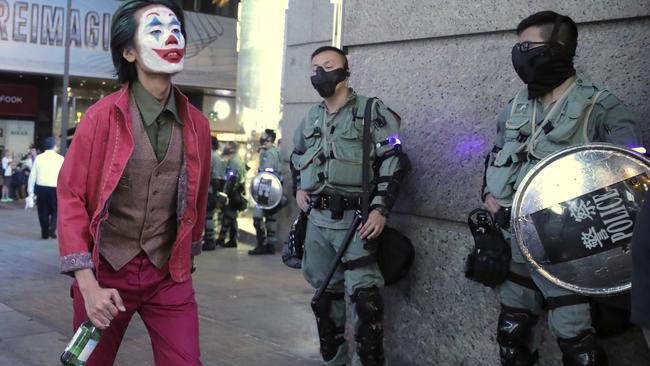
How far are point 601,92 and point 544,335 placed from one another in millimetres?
Result: 1329

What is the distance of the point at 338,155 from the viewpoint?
4641mm

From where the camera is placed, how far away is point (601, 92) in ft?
11.6

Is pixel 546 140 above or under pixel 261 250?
above

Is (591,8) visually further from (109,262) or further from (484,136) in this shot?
(109,262)

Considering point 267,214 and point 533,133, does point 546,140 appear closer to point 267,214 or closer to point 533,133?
point 533,133

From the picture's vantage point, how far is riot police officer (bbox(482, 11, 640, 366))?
3434 millimetres

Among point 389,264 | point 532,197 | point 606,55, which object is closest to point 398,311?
point 389,264

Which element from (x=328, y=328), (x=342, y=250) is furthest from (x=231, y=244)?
(x=342, y=250)

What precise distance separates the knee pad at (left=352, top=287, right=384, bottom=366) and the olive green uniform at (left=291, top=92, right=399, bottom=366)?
0.8 inches

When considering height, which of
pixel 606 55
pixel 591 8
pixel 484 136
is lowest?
pixel 484 136

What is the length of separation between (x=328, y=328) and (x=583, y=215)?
2.04m

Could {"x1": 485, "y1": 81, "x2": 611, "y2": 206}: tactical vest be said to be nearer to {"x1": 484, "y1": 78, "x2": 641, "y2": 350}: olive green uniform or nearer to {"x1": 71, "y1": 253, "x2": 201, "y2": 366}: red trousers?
{"x1": 484, "y1": 78, "x2": 641, "y2": 350}: olive green uniform

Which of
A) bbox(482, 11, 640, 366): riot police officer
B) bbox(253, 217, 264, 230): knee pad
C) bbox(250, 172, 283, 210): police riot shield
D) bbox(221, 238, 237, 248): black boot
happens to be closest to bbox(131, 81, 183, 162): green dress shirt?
bbox(482, 11, 640, 366): riot police officer

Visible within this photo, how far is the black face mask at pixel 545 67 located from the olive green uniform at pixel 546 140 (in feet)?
0.26
